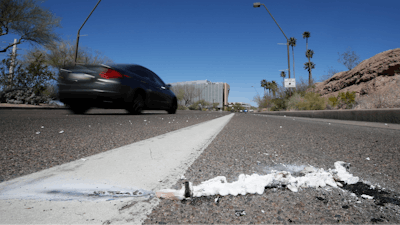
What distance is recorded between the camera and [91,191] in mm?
979

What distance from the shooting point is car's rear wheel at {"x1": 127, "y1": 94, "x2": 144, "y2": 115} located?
299 inches

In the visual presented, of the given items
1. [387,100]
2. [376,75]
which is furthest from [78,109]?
[376,75]

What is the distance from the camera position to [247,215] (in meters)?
0.82

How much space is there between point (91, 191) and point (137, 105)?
23.2 feet

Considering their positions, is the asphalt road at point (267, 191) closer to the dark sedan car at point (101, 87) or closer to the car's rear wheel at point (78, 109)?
the dark sedan car at point (101, 87)

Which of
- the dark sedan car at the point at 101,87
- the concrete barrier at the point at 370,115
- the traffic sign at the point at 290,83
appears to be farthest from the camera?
the traffic sign at the point at 290,83

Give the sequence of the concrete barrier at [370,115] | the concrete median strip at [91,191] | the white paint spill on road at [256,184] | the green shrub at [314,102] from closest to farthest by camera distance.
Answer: the concrete median strip at [91,191] → the white paint spill on road at [256,184] → the concrete barrier at [370,115] → the green shrub at [314,102]

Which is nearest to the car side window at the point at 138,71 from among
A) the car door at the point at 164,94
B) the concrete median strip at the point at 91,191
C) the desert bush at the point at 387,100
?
the car door at the point at 164,94

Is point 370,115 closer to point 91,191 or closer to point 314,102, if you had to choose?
point 91,191

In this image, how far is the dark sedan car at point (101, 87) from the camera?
6.22 metres

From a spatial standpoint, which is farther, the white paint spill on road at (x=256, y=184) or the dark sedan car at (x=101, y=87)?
the dark sedan car at (x=101, y=87)

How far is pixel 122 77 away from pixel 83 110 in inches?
75.4

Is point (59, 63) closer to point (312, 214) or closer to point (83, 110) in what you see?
point (83, 110)

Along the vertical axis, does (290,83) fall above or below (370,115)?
above
